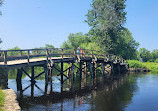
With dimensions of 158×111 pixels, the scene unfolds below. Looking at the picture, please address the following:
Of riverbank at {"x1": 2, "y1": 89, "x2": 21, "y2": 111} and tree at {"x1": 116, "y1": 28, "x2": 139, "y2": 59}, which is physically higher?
tree at {"x1": 116, "y1": 28, "x2": 139, "y2": 59}

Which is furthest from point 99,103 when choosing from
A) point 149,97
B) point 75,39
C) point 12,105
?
point 75,39

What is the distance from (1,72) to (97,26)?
34.9 meters

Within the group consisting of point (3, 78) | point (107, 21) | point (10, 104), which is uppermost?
point (107, 21)

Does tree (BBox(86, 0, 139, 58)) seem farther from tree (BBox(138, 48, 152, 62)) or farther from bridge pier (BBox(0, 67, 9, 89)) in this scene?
tree (BBox(138, 48, 152, 62))

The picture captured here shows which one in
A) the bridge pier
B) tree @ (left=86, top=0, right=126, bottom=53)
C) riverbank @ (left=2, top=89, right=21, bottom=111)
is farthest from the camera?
tree @ (left=86, top=0, right=126, bottom=53)

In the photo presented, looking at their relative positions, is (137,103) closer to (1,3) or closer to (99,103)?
(99,103)

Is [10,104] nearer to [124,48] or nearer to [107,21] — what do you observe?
[107,21]

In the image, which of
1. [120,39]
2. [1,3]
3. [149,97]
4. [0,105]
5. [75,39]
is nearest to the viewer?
[0,105]

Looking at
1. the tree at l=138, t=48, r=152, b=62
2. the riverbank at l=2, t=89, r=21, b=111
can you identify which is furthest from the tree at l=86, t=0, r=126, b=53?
the tree at l=138, t=48, r=152, b=62

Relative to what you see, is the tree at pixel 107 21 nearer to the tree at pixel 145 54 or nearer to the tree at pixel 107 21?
the tree at pixel 107 21

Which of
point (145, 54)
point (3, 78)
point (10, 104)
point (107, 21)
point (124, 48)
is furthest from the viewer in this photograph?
point (145, 54)

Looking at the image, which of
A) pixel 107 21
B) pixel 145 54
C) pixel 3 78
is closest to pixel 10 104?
pixel 3 78

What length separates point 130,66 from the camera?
1767 inches

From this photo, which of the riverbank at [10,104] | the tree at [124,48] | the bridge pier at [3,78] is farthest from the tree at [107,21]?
the riverbank at [10,104]
